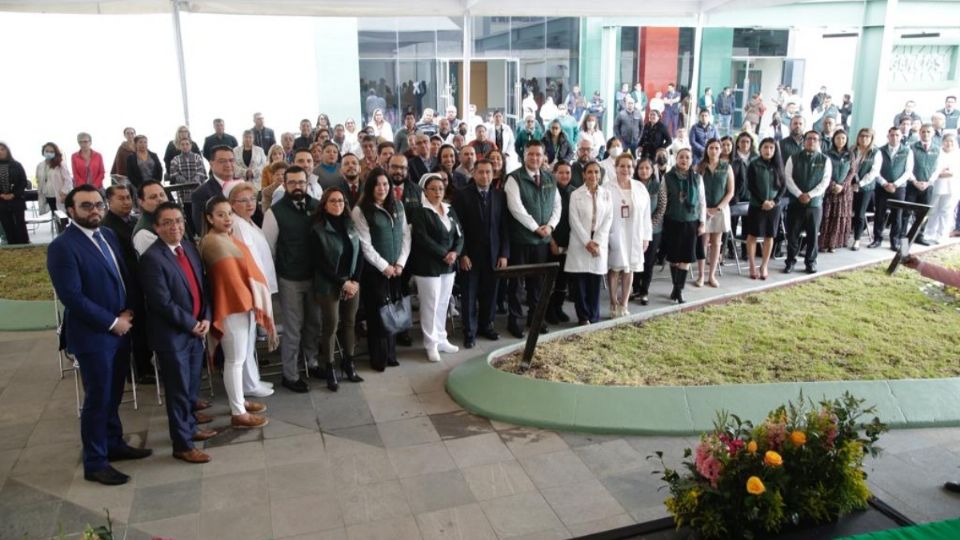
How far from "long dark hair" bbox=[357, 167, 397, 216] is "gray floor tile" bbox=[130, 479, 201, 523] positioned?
2.59 m

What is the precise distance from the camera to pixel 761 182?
30.0 feet

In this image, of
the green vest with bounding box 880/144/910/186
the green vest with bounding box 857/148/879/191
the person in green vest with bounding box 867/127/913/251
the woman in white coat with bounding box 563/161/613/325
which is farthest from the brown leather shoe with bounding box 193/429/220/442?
the green vest with bounding box 880/144/910/186

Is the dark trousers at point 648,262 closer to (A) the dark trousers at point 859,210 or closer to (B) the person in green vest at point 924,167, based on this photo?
(A) the dark trousers at point 859,210

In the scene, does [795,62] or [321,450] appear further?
[795,62]

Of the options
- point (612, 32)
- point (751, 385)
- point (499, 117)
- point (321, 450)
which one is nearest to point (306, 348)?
point (321, 450)

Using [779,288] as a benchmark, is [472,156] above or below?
above

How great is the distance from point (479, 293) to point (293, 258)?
213 centimetres

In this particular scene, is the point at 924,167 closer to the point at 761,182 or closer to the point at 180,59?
the point at 761,182

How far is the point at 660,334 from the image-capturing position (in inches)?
283

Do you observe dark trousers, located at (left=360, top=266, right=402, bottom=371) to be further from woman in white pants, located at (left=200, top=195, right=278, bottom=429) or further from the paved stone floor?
woman in white pants, located at (left=200, top=195, right=278, bottom=429)

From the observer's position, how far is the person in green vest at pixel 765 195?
912 centimetres

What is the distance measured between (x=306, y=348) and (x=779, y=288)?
5680 mm

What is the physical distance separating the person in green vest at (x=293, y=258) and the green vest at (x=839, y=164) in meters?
7.25

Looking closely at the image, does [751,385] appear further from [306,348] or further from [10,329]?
[10,329]
